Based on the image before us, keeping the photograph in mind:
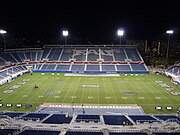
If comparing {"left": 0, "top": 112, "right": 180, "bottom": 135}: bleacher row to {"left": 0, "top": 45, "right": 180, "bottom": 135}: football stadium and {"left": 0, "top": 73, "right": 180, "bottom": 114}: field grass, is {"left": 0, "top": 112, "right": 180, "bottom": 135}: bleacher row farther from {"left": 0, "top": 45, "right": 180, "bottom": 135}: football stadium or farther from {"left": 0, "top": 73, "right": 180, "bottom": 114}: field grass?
{"left": 0, "top": 73, "right": 180, "bottom": 114}: field grass

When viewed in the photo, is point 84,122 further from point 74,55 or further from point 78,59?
point 74,55

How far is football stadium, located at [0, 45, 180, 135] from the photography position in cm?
1453

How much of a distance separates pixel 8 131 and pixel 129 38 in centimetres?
6524

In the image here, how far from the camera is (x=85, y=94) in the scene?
98.0ft

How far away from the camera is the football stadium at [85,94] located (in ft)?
47.7

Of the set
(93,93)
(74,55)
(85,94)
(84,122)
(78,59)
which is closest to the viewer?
(84,122)

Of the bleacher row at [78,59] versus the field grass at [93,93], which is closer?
the field grass at [93,93]

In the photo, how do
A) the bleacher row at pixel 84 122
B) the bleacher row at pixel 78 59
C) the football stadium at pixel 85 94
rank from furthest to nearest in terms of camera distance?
the bleacher row at pixel 78 59, the football stadium at pixel 85 94, the bleacher row at pixel 84 122

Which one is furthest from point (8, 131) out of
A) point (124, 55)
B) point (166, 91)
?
point (124, 55)

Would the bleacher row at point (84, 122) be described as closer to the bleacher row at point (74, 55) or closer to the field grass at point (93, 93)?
the field grass at point (93, 93)

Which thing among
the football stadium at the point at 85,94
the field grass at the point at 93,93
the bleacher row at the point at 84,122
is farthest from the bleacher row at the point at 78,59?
the bleacher row at the point at 84,122

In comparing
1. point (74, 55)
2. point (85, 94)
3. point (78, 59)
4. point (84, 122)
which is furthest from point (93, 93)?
point (74, 55)

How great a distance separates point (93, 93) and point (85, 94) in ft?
4.71

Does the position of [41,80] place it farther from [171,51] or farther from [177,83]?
[171,51]
